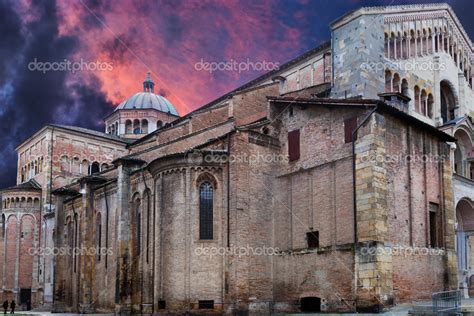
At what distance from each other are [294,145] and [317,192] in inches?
118

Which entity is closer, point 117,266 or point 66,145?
point 117,266

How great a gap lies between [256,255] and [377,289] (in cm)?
661

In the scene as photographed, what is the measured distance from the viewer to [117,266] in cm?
→ 3391

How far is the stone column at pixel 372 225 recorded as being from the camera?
78.5ft

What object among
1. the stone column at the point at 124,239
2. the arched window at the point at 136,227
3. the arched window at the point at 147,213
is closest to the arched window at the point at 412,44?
the stone column at the point at 124,239

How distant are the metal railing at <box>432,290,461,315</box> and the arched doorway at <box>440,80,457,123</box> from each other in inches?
686

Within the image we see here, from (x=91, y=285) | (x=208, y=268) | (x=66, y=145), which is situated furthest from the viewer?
(x=66, y=145)

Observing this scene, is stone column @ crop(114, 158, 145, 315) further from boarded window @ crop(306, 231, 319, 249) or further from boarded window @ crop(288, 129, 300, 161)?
boarded window @ crop(306, 231, 319, 249)

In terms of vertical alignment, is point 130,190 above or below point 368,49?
below

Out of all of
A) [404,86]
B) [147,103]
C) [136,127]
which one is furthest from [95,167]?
[404,86]

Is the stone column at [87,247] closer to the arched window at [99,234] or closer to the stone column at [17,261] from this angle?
the arched window at [99,234]

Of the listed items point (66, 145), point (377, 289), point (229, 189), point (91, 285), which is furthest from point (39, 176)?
point (377, 289)

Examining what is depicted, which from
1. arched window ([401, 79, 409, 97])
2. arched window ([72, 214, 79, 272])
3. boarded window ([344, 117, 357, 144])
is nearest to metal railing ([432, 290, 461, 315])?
A: boarded window ([344, 117, 357, 144])

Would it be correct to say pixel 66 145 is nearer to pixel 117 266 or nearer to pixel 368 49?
pixel 117 266
